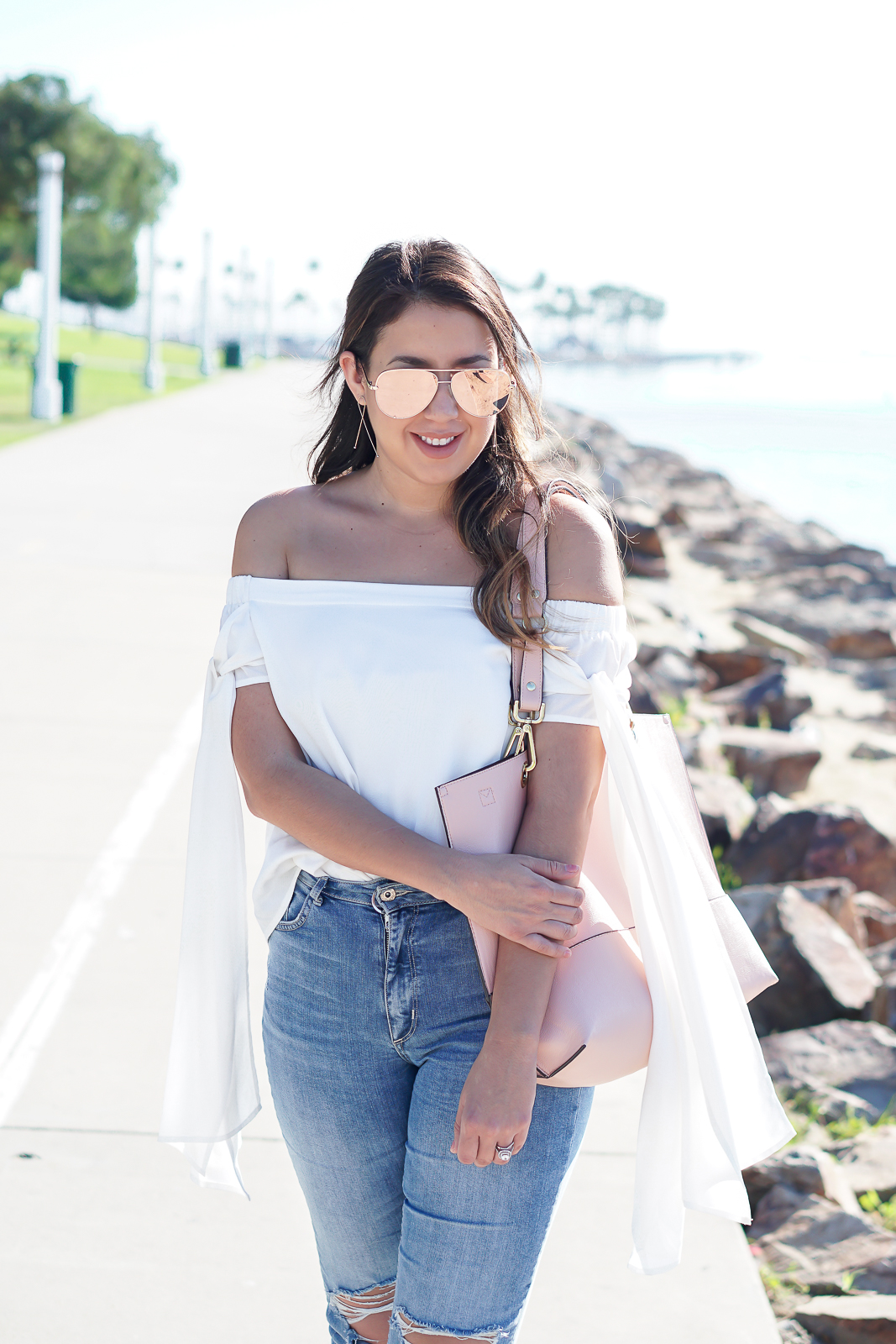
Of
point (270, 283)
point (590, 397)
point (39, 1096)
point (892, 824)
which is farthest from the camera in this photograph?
point (590, 397)

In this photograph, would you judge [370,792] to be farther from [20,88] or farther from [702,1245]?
[20,88]

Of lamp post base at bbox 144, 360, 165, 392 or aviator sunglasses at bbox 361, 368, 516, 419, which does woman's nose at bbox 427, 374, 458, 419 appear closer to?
aviator sunglasses at bbox 361, 368, 516, 419

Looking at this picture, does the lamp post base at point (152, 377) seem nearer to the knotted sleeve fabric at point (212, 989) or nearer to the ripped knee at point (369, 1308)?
the knotted sleeve fabric at point (212, 989)

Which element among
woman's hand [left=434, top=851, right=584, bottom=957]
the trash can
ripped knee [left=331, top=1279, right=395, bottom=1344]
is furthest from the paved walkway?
the trash can

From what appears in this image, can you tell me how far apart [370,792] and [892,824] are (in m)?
6.61

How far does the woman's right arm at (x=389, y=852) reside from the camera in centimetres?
188

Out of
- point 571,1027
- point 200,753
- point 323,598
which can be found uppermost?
point 323,598

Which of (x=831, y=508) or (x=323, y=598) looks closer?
(x=323, y=598)

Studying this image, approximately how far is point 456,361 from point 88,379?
110ft

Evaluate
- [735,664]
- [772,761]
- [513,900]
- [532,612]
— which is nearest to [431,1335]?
[513,900]

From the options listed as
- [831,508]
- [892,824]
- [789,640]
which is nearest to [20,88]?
[831,508]

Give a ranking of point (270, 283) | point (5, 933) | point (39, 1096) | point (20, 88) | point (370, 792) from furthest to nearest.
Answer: point (270, 283) < point (20, 88) < point (5, 933) < point (39, 1096) < point (370, 792)

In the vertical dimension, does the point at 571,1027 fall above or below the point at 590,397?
above

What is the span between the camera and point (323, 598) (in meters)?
2.08
